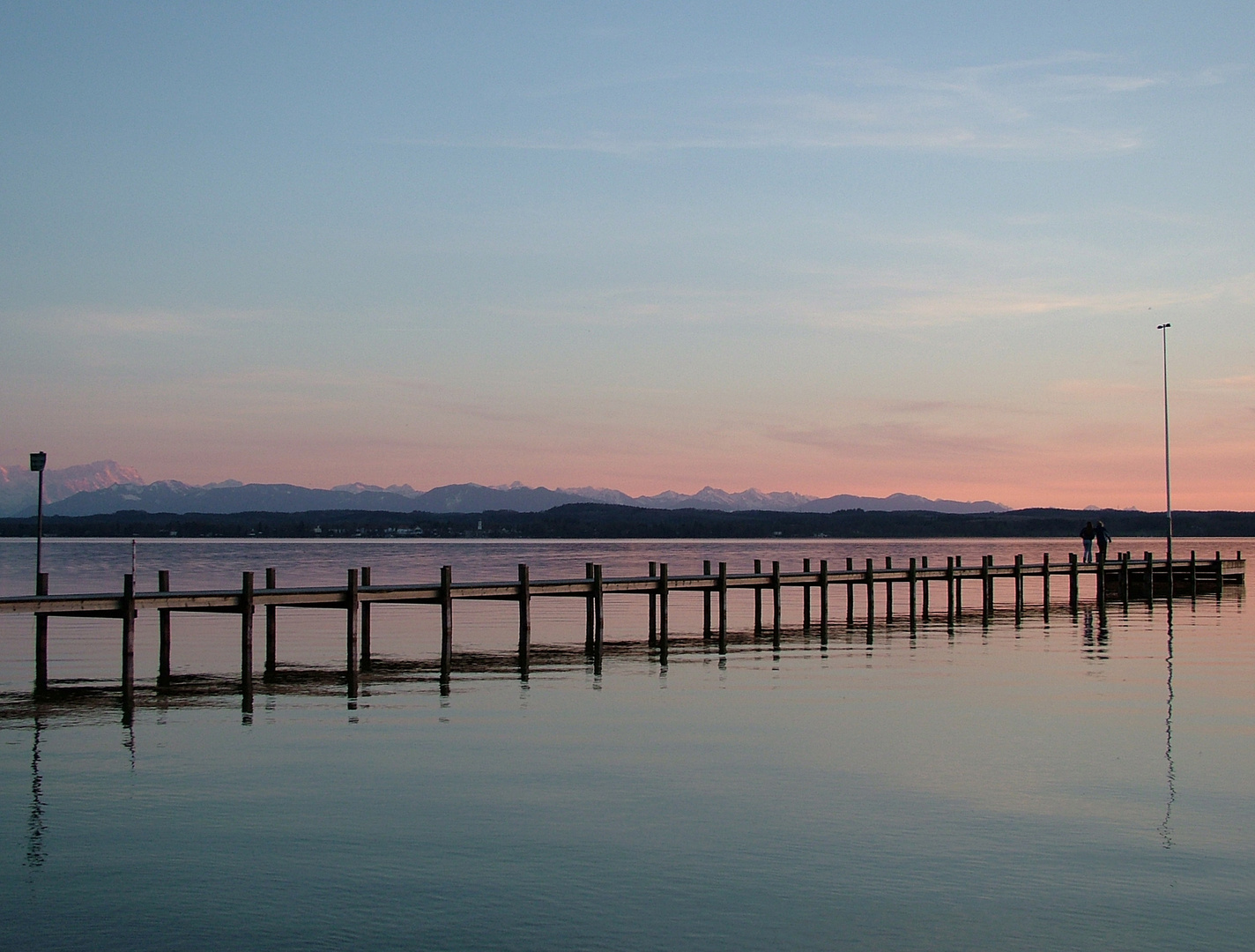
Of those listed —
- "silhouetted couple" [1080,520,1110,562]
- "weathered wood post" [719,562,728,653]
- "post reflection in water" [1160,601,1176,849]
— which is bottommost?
"post reflection in water" [1160,601,1176,849]

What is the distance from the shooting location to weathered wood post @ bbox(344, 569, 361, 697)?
26812 millimetres

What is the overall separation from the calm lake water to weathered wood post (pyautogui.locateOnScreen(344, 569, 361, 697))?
57 centimetres

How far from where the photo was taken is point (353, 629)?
27891 mm

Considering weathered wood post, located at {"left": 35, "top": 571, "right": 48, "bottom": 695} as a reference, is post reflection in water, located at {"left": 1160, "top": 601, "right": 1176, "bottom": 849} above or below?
below

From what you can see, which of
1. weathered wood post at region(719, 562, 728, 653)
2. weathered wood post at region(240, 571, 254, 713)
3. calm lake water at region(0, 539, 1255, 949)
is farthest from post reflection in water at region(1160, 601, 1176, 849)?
weathered wood post at region(240, 571, 254, 713)

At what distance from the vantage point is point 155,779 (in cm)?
1703

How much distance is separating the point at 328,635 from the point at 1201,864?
30858 millimetres

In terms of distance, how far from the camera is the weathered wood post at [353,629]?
88.0ft

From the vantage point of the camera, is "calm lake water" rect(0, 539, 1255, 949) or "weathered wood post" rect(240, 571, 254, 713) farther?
"weathered wood post" rect(240, 571, 254, 713)

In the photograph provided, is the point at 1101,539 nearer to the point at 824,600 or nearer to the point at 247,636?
the point at 824,600

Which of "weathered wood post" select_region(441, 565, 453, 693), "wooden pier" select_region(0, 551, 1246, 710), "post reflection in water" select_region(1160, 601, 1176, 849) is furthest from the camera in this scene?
"weathered wood post" select_region(441, 565, 453, 693)

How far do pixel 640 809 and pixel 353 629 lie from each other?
13849mm

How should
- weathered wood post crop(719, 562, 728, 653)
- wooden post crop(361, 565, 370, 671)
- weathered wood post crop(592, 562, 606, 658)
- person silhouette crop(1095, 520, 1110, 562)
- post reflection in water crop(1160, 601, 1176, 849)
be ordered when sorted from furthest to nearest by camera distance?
person silhouette crop(1095, 520, 1110, 562) → weathered wood post crop(719, 562, 728, 653) → weathered wood post crop(592, 562, 606, 658) → wooden post crop(361, 565, 370, 671) → post reflection in water crop(1160, 601, 1176, 849)

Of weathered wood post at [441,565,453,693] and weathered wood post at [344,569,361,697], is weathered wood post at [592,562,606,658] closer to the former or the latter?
weathered wood post at [441,565,453,693]
